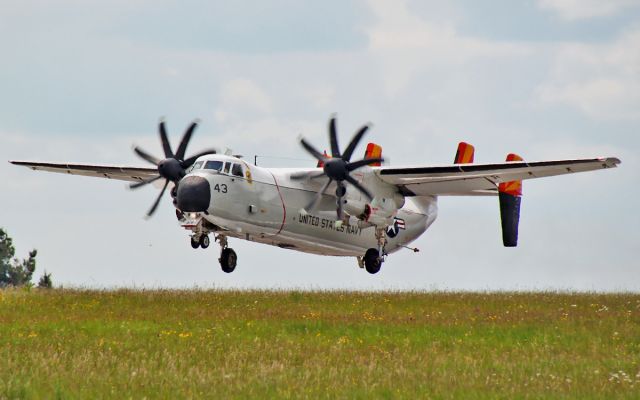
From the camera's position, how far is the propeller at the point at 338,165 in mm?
35344

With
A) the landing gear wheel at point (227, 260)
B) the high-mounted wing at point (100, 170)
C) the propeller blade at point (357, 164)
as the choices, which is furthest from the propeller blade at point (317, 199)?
the high-mounted wing at point (100, 170)

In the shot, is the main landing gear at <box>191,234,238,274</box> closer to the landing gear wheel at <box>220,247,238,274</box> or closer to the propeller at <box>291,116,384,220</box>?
the landing gear wheel at <box>220,247,238,274</box>

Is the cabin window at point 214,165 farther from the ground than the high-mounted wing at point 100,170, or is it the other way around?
the high-mounted wing at point 100,170

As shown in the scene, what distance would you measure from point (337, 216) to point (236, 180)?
16.5 ft

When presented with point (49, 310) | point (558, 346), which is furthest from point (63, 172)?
point (558, 346)

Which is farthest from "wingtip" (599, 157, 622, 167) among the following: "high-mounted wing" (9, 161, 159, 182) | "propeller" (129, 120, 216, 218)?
"high-mounted wing" (9, 161, 159, 182)

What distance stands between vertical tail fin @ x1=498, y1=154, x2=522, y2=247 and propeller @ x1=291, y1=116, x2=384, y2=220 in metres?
8.79

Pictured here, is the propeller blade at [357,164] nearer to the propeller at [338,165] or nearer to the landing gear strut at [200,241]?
the propeller at [338,165]

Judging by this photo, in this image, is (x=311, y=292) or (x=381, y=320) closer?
(x=381, y=320)

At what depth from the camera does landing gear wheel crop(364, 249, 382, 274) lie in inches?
1544

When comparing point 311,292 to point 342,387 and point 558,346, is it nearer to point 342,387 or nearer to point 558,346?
point 558,346

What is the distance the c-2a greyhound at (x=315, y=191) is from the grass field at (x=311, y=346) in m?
3.83

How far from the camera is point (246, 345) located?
60.5ft

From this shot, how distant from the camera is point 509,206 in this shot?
42.5 metres
